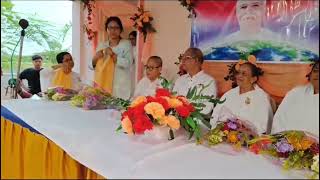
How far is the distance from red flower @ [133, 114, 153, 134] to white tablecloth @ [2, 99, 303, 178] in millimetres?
42

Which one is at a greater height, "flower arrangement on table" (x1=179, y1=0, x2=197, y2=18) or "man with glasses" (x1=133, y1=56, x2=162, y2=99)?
"flower arrangement on table" (x1=179, y1=0, x2=197, y2=18)

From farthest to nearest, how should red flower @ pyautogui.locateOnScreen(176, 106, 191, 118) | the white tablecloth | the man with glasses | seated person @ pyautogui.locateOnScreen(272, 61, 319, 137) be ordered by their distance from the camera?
the man with glasses, seated person @ pyautogui.locateOnScreen(272, 61, 319, 137), red flower @ pyautogui.locateOnScreen(176, 106, 191, 118), the white tablecloth

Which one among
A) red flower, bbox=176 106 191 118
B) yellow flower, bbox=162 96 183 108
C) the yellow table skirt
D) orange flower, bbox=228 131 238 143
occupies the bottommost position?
the yellow table skirt

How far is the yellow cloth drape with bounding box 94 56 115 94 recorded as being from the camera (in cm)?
172

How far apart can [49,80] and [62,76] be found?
0.07m

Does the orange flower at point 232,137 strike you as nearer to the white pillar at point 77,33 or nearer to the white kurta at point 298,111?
the white kurta at point 298,111

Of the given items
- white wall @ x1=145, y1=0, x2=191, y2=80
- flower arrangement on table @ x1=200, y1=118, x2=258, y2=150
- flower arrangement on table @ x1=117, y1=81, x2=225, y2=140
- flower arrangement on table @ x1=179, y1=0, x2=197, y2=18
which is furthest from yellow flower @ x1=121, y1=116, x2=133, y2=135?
flower arrangement on table @ x1=179, y1=0, x2=197, y2=18

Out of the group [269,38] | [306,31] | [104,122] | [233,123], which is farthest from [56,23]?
[306,31]

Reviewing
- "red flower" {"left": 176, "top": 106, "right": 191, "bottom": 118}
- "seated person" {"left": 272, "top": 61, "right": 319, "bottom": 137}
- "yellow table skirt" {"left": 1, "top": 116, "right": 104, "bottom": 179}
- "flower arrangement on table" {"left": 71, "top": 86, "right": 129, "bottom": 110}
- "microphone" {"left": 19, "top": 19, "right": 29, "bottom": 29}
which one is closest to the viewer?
"yellow table skirt" {"left": 1, "top": 116, "right": 104, "bottom": 179}

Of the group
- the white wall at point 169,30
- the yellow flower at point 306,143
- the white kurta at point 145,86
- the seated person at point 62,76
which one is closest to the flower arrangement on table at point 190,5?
the white wall at point 169,30

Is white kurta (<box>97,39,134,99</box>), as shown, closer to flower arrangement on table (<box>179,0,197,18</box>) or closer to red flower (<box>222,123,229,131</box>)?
flower arrangement on table (<box>179,0,197,18</box>)

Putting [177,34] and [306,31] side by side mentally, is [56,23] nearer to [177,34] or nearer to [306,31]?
[177,34]

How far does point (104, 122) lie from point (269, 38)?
0.92 meters

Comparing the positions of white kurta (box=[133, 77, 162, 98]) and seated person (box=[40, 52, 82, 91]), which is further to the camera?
white kurta (box=[133, 77, 162, 98])
